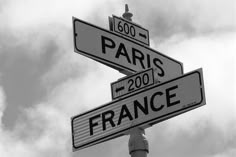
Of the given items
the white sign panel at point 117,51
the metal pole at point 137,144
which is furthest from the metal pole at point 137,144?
the white sign panel at point 117,51

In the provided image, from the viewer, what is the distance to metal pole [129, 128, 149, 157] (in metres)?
6.31

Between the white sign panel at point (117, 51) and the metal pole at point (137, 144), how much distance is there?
71 centimetres

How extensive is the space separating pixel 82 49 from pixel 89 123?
0.72 m

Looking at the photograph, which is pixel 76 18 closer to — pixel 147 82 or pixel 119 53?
pixel 119 53

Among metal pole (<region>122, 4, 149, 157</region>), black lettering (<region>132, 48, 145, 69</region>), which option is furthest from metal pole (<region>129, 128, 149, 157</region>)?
black lettering (<region>132, 48, 145, 69</region>)

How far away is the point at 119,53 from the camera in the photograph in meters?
6.82

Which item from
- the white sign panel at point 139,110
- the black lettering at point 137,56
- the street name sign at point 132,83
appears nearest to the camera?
the white sign panel at point 139,110

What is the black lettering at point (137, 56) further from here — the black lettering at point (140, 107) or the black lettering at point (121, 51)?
the black lettering at point (140, 107)

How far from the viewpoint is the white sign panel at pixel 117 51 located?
265 inches

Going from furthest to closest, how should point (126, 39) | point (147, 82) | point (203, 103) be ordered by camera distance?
point (126, 39)
point (147, 82)
point (203, 103)

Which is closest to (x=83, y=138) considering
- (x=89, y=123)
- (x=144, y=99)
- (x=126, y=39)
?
(x=89, y=123)

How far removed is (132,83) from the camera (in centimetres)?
658

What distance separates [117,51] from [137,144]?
1.00 meters

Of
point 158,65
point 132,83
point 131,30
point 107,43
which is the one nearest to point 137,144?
point 132,83
